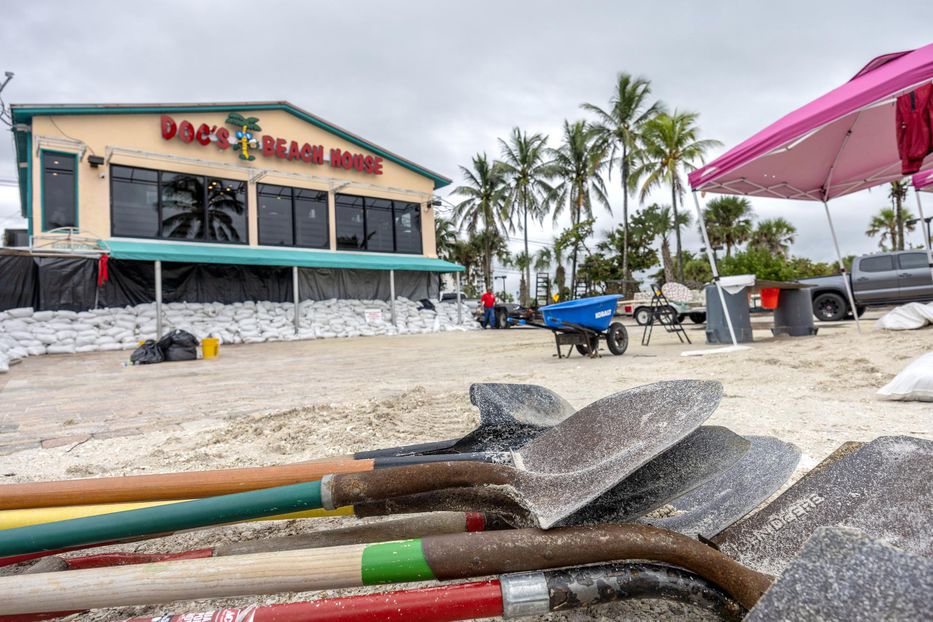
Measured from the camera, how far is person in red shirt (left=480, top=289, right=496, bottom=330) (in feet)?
62.5

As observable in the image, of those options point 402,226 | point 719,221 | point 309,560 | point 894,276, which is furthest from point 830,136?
point 719,221

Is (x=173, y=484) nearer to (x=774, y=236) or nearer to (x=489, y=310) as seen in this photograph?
(x=489, y=310)

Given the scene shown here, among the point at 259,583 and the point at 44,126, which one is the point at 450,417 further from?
the point at 44,126

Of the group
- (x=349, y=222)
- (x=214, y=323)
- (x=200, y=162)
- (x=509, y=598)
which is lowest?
(x=509, y=598)

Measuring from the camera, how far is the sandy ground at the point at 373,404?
237 centimetres

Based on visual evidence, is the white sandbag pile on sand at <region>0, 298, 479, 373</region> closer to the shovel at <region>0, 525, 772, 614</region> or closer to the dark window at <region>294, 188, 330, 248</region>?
the dark window at <region>294, 188, 330, 248</region>

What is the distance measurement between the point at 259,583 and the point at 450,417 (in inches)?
96.6

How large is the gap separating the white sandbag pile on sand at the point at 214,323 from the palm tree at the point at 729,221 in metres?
27.9

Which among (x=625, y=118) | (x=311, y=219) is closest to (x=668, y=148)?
(x=625, y=118)

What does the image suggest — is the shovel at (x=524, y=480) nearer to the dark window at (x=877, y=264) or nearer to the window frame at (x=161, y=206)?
the dark window at (x=877, y=264)

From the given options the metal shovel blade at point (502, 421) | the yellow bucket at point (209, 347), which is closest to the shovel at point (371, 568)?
the metal shovel blade at point (502, 421)

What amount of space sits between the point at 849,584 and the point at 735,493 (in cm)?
75

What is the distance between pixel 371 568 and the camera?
0.84m

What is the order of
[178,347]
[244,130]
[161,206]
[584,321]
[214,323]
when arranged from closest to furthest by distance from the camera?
[584,321], [178,347], [214,323], [161,206], [244,130]
